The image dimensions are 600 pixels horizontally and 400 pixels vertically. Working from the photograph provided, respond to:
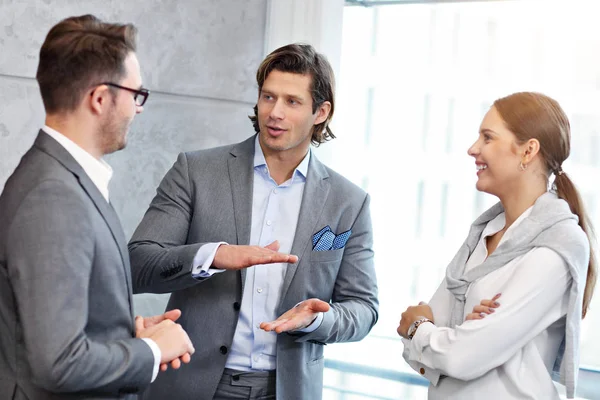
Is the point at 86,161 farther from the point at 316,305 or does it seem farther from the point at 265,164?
the point at 265,164

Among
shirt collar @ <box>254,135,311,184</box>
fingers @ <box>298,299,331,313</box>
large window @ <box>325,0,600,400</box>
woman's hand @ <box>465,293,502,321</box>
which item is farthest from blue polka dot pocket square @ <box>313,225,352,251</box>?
large window @ <box>325,0,600,400</box>

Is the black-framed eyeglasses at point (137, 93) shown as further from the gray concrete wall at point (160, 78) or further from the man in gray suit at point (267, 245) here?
the gray concrete wall at point (160, 78)

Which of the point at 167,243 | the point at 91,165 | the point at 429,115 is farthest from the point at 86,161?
the point at 429,115

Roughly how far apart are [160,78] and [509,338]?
184 centimetres

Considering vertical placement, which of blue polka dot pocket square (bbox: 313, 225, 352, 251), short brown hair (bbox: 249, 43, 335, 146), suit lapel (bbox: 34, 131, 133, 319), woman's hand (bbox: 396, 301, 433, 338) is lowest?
woman's hand (bbox: 396, 301, 433, 338)

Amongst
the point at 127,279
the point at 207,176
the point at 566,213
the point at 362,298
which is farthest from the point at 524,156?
the point at 127,279

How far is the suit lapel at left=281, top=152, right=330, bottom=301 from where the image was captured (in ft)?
8.44

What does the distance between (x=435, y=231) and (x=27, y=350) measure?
242cm

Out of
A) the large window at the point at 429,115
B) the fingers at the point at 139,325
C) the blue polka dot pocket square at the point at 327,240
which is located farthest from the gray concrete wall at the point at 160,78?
the fingers at the point at 139,325

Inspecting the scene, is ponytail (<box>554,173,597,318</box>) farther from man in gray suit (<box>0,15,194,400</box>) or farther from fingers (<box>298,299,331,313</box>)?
man in gray suit (<box>0,15,194,400</box>)

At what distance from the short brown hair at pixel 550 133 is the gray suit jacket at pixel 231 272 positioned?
0.66 meters

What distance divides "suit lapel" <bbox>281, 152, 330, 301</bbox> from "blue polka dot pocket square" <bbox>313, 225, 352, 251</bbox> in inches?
0.7

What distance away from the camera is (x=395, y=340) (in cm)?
375

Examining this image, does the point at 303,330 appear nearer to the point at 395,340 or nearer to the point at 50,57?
the point at 50,57
